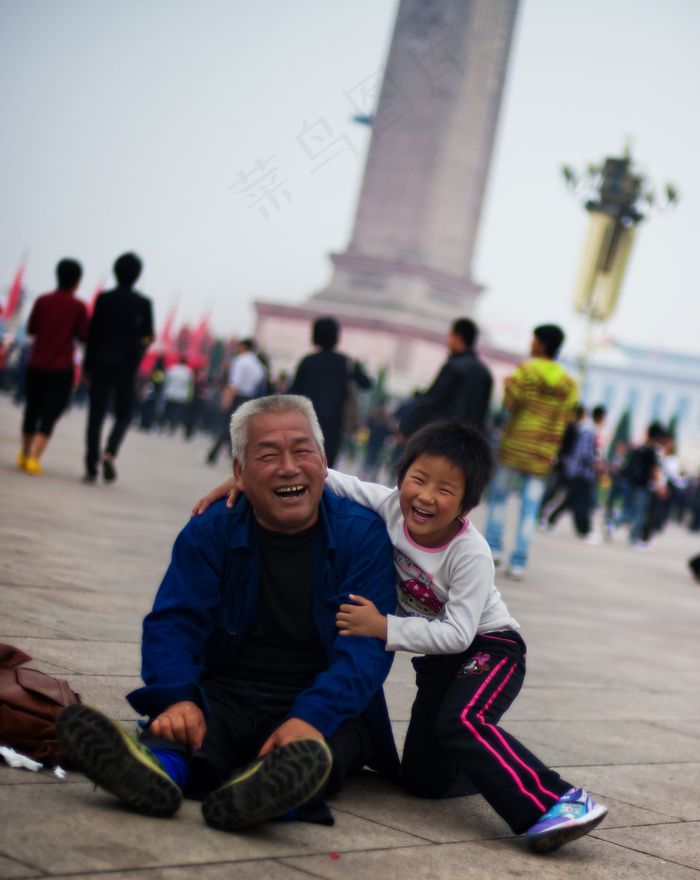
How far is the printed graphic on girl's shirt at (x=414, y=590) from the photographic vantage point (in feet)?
9.21

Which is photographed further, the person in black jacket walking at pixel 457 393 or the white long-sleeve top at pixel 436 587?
the person in black jacket walking at pixel 457 393

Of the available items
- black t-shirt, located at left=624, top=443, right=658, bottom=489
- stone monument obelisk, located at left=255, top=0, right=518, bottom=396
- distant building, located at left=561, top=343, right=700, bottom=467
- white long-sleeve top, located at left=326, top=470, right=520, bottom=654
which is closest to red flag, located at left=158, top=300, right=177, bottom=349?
stone monument obelisk, located at left=255, top=0, right=518, bottom=396

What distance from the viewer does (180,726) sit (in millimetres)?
2418

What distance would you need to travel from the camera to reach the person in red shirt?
26.9 feet

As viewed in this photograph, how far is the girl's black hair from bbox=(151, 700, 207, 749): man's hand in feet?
2.53

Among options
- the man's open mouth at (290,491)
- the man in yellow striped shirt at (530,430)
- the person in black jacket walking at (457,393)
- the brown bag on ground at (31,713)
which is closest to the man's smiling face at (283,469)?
the man's open mouth at (290,491)

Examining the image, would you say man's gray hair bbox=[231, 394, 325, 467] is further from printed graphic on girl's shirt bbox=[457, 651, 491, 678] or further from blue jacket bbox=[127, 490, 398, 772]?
printed graphic on girl's shirt bbox=[457, 651, 491, 678]

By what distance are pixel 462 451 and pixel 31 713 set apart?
3.64 ft

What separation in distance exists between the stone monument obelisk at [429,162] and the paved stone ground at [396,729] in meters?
21.0

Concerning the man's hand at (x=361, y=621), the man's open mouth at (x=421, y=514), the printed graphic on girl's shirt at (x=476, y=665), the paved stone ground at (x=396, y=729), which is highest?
the man's open mouth at (x=421, y=514)

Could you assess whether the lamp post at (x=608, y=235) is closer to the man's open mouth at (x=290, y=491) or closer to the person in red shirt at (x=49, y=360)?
the person in red shirt at (x=49, y=360)

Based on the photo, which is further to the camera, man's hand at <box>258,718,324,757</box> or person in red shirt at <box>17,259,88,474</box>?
person in red shirt at <box>17,259,88,474</box>

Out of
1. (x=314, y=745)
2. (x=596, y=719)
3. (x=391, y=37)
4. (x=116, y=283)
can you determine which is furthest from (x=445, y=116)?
(x=314, y=745)

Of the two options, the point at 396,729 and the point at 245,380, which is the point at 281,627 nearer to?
the point at 396,729
